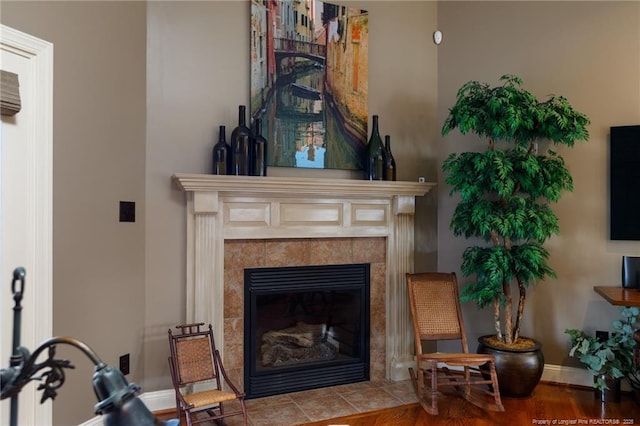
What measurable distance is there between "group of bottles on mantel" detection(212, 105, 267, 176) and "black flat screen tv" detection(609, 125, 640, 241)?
264cm

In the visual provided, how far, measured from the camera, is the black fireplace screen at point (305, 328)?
3.25 m

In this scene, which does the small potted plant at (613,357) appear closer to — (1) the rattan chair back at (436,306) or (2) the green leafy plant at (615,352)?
(2) the green leafy plant at (615,352)

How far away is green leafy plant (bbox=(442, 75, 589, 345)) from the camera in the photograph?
9.75 ft

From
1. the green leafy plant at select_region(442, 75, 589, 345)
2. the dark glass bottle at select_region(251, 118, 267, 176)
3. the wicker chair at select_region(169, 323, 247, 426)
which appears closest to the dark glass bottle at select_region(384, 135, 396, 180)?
the green leafy plant at select_region(442, 75, 589, 345)

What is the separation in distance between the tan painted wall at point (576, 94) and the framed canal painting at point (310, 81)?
1.08 meters

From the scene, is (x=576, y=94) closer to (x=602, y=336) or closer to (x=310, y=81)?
(x=602, y=336)

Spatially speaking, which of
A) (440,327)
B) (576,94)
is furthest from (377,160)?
(576,94)

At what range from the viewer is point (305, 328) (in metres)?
3.62

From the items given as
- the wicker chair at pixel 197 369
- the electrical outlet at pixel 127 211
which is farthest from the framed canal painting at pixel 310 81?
the wicker chair at pixel 197 369

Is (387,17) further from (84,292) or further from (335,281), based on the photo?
(84,292)

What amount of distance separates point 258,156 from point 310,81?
30.9 inches

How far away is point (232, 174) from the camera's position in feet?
10.00

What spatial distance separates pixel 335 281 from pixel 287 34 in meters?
1.94

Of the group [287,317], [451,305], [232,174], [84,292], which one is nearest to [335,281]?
[287,317]
